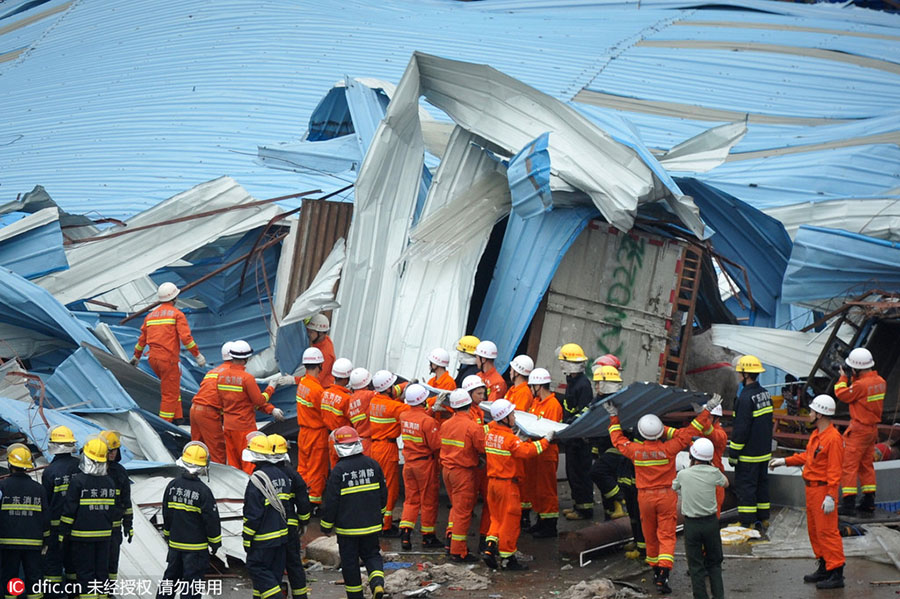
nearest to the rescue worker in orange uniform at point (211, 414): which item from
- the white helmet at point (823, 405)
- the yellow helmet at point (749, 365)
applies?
the yellow helmet at point (749, 365)

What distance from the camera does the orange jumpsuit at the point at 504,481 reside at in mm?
8695

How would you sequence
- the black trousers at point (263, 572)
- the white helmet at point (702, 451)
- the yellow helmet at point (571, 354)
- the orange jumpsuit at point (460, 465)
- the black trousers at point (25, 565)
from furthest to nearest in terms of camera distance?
the yellow helmet at point (571, 354)
the orange jumpsuit at point (460, 465)
the white helmet at point (702, 451)
the black trousers at point (25, 565)
the black trousers at point (263, 572)

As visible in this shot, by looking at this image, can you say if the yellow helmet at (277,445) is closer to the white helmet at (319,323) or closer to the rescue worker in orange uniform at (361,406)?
the rescue worker in orange uniform at (361,406)

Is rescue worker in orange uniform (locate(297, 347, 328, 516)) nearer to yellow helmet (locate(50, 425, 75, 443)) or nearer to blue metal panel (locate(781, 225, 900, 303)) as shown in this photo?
yellow helmet (locate(50, 425, 75, 443))

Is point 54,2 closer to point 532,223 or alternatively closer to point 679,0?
point 679,0

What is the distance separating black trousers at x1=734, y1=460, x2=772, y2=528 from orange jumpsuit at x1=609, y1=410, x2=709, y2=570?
46.1 inches

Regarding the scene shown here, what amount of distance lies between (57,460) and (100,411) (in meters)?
2.16

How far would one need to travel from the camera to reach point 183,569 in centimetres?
754

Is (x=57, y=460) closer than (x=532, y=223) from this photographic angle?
Yes

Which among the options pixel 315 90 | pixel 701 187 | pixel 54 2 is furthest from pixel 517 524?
pixel 54 2

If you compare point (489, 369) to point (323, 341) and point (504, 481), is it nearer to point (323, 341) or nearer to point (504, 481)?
point (504, 481)

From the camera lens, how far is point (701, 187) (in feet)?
41.0

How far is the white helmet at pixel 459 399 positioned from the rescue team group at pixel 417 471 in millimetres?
12

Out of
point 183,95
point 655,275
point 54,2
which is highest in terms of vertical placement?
point 54,2
